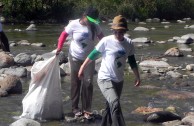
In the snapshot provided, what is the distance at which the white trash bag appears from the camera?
9203 mm

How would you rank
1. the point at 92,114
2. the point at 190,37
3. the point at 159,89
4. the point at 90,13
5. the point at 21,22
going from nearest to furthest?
the point at 90,13 < the point at 92,114 < the point at 159,89 < the point at 190,37 < the point at 21,22

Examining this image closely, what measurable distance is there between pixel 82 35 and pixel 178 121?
7.04ft

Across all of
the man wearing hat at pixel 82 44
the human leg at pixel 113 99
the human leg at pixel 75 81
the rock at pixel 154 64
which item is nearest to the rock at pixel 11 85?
the human leg at pixel 75 81

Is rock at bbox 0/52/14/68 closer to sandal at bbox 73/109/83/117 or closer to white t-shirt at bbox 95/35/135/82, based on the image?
sandal at bbox 73/109/83/117

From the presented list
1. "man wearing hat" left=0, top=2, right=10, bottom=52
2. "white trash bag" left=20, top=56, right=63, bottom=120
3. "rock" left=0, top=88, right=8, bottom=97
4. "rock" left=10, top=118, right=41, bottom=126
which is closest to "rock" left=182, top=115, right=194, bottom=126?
"white trash bag" left=20, top=56, right=63, bottom=120

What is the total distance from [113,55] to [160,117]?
2.13 meters

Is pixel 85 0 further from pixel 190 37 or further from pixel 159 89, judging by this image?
pixel 159 89

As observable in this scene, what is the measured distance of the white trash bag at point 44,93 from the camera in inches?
362

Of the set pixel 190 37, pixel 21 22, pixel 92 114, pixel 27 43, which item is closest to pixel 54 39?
pixel 27 43

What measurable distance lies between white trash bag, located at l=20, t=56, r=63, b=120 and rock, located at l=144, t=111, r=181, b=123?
1.59 meters

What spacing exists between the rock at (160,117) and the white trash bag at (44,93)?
1.59m

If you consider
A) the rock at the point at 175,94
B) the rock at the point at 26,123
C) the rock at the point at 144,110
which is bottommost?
the rock at the point at 175,94

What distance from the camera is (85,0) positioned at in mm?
45938

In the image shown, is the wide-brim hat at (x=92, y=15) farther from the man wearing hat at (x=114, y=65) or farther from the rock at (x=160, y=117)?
the rock at (x=160, y=117)
